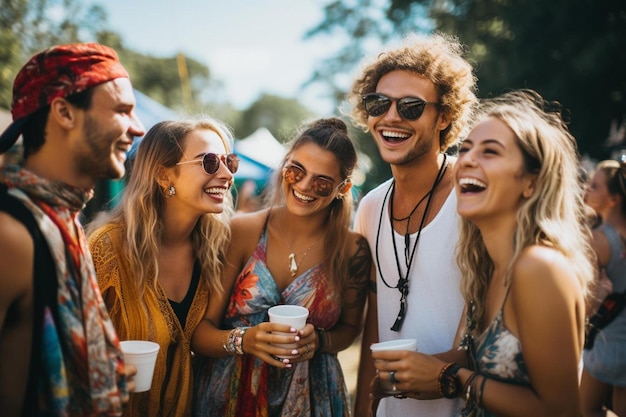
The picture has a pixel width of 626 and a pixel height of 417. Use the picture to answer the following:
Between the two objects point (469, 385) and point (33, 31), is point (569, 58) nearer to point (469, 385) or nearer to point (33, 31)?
point (469, 385)

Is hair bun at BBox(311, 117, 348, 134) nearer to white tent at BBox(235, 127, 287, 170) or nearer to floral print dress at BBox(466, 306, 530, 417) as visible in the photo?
floral print dress at BBox(466, 306, 530, 417)

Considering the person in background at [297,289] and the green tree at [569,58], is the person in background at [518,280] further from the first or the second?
the green tree at [569,58]

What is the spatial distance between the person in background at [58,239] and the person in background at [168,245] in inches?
28.4

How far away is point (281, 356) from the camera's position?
2529 millimetres

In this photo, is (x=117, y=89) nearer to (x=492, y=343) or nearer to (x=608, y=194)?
(x=492, y=343)

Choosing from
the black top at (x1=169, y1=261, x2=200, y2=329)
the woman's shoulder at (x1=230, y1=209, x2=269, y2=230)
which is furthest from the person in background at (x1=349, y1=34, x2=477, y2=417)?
the black top at (x1=169, y1=261, x2=200, y2=329)

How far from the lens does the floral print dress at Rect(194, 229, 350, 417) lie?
2.86 metres

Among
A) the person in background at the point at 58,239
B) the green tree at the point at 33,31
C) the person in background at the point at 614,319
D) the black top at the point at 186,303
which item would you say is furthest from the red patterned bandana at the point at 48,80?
the green tree at the point at 33,31

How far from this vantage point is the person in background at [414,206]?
9.14 feet

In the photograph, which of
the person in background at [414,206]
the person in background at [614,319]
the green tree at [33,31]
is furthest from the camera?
the green tree at [33,31]

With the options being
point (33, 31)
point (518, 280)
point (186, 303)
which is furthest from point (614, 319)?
point (33, 31)

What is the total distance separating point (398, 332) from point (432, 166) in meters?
1.09

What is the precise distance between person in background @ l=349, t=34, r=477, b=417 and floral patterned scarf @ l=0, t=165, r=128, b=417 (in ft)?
5.19

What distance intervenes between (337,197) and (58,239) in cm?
189
